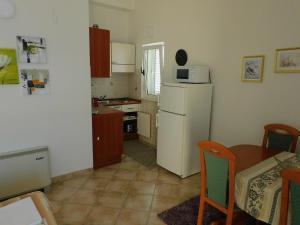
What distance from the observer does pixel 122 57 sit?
455cm

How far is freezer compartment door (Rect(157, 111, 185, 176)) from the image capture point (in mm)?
2982

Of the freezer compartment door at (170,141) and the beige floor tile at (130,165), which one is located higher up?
the freezer compartment door at (170,141)

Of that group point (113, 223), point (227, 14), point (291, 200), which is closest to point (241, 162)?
point (291, 200)

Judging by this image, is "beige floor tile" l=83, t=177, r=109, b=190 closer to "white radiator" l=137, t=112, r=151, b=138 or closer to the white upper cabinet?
"white radiator" l=137, t=112, r=151, b=138

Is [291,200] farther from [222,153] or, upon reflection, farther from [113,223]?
[113,223]

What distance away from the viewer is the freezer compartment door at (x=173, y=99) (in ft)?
9.43

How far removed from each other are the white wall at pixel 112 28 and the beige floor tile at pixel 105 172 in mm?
1865

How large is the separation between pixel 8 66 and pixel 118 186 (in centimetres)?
196

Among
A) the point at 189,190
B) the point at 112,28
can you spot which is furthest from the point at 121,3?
the point at 189,190

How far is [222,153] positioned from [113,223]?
132 cm

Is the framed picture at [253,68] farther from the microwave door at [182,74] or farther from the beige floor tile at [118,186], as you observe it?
the beige floor tile at [118,186]

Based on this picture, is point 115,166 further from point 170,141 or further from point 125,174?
point 170,141

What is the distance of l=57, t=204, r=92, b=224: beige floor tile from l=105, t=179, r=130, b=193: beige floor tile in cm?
45

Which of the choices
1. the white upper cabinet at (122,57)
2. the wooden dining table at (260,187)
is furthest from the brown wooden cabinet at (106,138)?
the wooden dining table at (260,187)
